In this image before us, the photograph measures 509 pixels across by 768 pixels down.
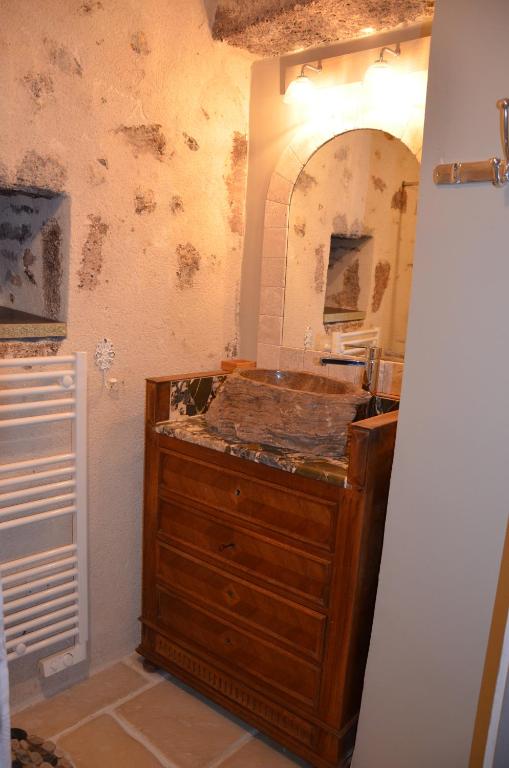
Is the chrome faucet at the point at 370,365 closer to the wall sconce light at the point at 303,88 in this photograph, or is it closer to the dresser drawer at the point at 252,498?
the dresser drawer at the point at 252,498

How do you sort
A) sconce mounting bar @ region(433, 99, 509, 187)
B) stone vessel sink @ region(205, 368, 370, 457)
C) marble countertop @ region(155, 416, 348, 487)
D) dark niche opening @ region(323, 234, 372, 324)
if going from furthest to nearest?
1. dark niche opening @ region(323, 234, 372, 324)
2. stone vessel sink @ region(205, 368, 370, 457)
3. marble countertop @ region(155, 416, 348, 487)
4. sconce mounting bar @ region(433, 99, 509, 187)

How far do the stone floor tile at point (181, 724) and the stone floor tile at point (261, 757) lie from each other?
0.16ft

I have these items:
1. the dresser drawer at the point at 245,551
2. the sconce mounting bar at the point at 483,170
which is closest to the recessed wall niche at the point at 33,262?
the dresser drawer at the point at 245,551

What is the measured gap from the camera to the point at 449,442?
1.32 m

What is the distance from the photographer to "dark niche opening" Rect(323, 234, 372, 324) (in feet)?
6.54

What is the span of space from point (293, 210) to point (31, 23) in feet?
3.29

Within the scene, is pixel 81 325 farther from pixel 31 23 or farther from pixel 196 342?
pixel 31 23

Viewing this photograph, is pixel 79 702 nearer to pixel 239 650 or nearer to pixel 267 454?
pixel 239 650

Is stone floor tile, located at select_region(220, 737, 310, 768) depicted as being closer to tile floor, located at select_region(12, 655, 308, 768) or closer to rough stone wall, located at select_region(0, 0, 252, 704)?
tile floor, located at select_region(12, 655, 308, 768)

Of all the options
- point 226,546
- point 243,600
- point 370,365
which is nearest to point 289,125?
point 370,365

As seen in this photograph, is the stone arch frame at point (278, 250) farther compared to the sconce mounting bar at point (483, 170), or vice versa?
the stone arch frame at point (278, 250)

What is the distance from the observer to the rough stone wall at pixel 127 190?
5.52 ft

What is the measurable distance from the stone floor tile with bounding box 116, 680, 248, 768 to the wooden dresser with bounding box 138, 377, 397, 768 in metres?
0.08

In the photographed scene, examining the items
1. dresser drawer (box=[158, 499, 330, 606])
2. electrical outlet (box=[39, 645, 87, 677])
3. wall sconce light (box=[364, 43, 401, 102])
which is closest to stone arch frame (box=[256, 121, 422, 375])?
wall sconce light (box=[364, 43, 401, 102])
